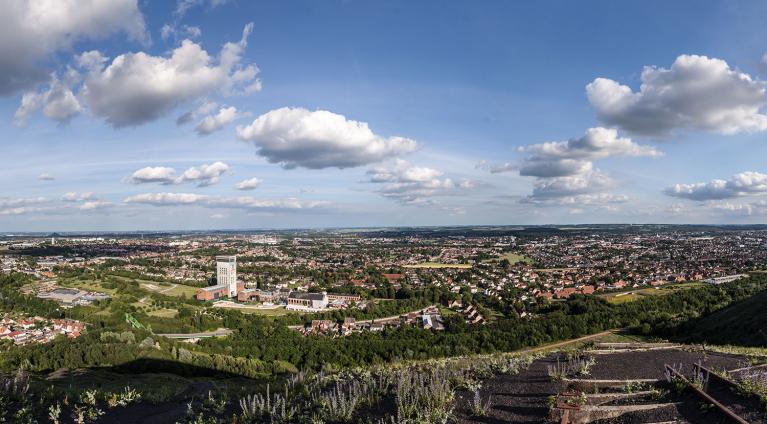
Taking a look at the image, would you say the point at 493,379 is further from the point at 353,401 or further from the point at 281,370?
the point at 281,370

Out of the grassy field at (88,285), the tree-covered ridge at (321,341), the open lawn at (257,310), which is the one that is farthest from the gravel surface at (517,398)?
the grassy field at (88,285)

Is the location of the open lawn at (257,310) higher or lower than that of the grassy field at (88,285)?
lower

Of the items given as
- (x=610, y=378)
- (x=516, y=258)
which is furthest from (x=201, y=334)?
(x=516, y=258)

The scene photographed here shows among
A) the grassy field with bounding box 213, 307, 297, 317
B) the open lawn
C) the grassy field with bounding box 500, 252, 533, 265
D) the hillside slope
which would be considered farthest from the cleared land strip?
the grassy field with bounding box 500, 252, 533, 265

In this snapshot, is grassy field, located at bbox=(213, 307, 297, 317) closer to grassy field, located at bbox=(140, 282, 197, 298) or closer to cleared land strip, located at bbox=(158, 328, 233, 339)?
cleared land strip, located at bbox=(158, 328, 233, 339)

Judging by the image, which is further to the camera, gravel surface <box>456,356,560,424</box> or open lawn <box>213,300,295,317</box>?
open lawn <box>213,300,295,317</box>

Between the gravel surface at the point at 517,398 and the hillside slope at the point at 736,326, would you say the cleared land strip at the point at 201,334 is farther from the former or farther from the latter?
the hillside slope at the point at 736,326

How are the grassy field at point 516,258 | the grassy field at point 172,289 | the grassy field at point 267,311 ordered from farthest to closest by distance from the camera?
the grassy field at point 516,258 < the grassy field at point 172,289 < the grassy field at point 267,311

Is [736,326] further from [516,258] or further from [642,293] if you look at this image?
[516,258]

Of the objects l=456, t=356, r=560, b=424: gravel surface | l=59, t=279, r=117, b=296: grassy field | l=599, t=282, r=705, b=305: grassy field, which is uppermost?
l=456, t=356, r=560, b=424: gravel surface
